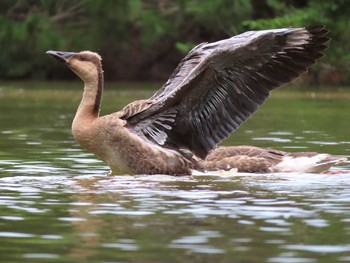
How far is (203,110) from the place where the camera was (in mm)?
12109

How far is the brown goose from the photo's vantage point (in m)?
11.5

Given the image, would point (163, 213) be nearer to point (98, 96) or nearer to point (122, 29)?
point (98, 96)

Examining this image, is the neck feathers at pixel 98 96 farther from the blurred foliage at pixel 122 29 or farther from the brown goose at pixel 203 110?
the blurred foliage at pixel 122 29

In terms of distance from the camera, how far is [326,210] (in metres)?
8.99

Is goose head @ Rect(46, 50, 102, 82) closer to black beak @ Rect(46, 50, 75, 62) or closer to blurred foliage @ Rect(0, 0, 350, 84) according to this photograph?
black beak @ Rect(46, 50, 75, 62)

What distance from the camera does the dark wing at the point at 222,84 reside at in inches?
448

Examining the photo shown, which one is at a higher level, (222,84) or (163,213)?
(222,84)

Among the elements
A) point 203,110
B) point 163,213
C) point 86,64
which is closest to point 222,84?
point 203,110

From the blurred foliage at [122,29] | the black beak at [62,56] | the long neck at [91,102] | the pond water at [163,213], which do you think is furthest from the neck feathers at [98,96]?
the blurred foliage at [122,29]

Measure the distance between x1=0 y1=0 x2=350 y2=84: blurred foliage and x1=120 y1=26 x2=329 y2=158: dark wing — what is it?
21.2m

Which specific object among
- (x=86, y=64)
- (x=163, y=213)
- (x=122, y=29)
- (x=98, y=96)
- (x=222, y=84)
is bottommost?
(x=163, y=213)

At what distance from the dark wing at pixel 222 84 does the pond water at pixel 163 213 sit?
633mm

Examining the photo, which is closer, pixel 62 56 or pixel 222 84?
pixel 222 84

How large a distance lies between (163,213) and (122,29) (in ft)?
102
